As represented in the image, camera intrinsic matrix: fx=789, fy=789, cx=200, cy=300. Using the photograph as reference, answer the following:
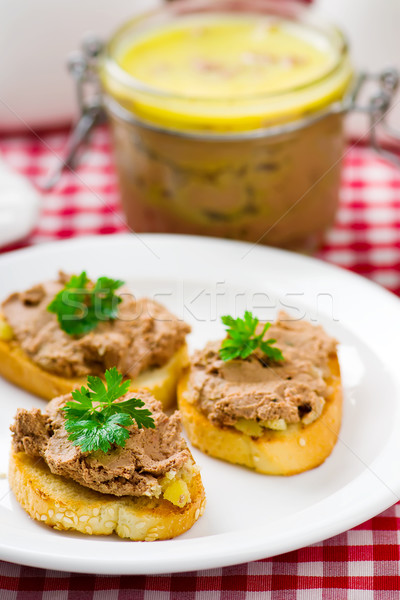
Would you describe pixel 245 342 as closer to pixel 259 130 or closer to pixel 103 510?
pixel 103 510

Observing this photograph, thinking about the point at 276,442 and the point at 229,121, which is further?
the point at 229,121

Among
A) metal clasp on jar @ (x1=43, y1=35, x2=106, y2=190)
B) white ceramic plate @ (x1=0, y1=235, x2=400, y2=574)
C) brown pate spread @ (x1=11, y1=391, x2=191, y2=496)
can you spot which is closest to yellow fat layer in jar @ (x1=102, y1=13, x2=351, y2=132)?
metal clasp on jar @ (x1=43, y1=35, x2=106, y2=190)

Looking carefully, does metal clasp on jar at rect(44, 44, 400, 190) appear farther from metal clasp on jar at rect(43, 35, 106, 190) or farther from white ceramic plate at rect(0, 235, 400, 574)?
white ceramic plate at rect(0, 235, 400, 574)

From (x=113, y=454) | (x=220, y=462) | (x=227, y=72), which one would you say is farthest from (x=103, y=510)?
(x=227, y=72)

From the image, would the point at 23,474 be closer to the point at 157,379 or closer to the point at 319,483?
the point at 157,379

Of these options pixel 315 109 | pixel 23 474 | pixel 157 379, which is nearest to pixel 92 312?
pixel 157 379

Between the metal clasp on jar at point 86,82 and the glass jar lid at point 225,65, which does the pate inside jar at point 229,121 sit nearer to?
the glass jar lid at point 225,65
